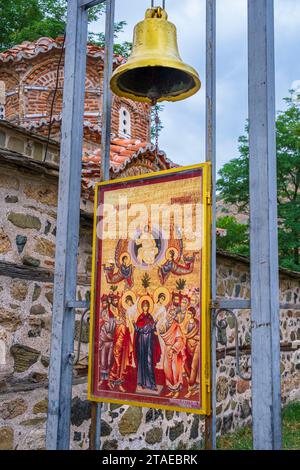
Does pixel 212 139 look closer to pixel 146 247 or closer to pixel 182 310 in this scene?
pixel 146 247

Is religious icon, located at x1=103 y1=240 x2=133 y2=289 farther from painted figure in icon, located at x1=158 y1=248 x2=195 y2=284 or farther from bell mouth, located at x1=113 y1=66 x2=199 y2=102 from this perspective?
bell mouth, located at x1=113 y1=66 x2=199 y2=102

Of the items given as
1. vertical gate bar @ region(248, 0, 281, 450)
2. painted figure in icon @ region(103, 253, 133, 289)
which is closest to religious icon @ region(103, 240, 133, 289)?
painted figure in icon @ region(103, 253, 133, 289)

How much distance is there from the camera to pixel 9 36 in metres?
17.8

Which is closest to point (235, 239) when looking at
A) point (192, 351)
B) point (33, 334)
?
point (33, 334)

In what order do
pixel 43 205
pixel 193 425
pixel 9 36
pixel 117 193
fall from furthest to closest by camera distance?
pixel 9 36 < pixel 193 425 < pixel 43 205 < pixel 117 193

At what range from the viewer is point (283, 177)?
16.6 meters

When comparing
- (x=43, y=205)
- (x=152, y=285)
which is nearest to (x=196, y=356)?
(x=152, y=285)

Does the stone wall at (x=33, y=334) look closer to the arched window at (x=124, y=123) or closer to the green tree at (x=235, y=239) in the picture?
the arched window at (x=124, y=123)

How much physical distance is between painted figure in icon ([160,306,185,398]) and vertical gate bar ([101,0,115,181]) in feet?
3.04

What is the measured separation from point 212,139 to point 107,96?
818mm

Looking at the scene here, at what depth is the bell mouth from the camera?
316 cm

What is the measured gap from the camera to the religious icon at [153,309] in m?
2.42

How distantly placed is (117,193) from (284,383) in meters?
6.44

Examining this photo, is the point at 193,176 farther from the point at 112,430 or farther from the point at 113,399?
the point at 112,430
